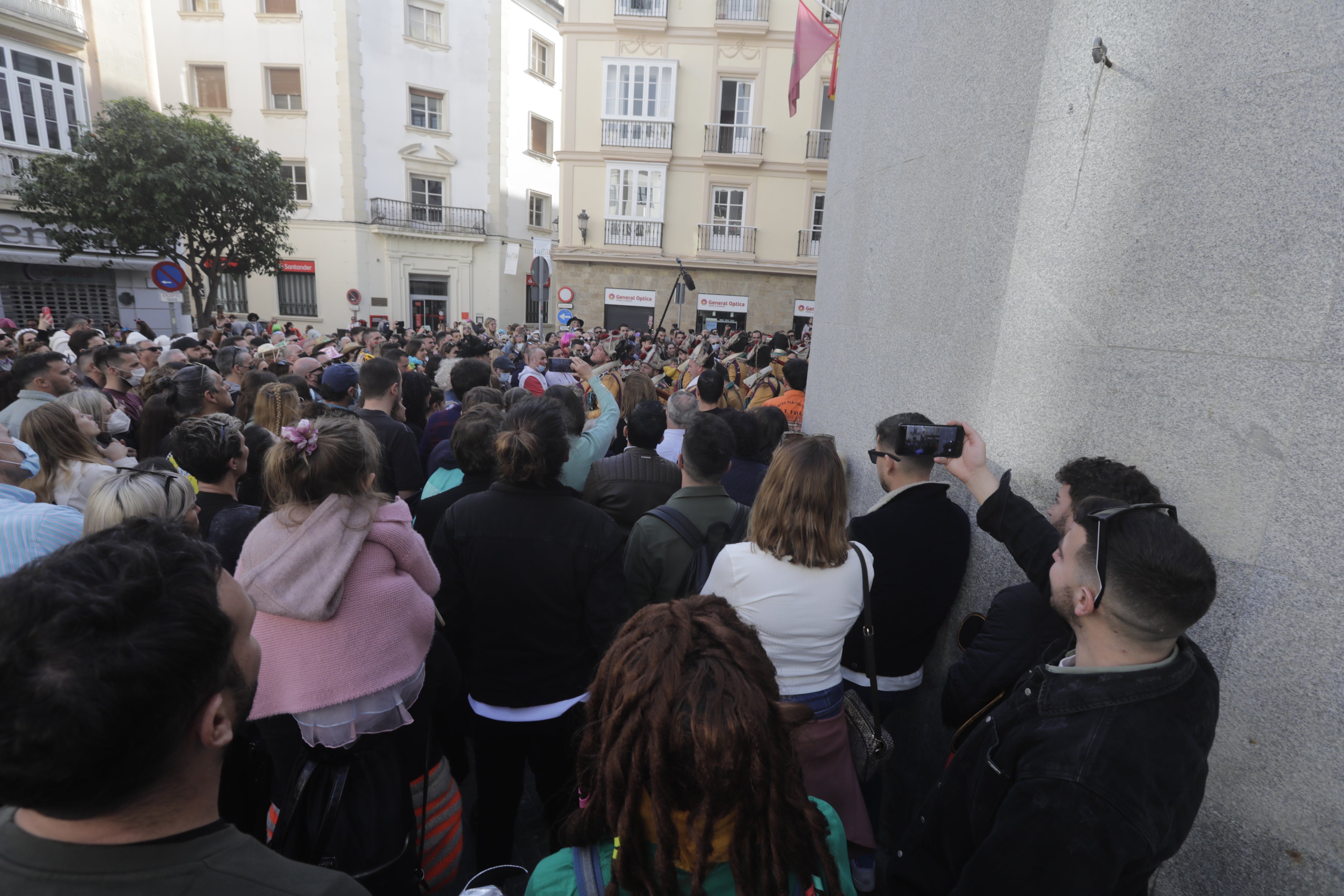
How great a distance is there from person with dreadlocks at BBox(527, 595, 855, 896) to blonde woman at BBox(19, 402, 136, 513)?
2980mm

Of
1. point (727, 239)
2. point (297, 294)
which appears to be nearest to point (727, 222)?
point (727, 239)

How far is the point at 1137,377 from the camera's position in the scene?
2348 mm

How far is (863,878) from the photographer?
2.71 m

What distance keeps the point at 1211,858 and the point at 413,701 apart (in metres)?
2.61

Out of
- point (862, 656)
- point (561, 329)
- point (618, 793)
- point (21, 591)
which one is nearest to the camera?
point (21, 591)

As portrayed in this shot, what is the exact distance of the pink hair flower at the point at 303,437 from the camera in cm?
214

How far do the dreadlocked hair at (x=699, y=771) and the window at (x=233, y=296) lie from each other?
97.8ft

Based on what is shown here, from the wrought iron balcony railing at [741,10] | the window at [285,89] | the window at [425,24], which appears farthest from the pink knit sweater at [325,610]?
the window at [425,24]

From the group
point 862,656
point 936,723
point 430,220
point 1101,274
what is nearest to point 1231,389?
point 1101,274

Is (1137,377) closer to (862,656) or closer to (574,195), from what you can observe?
(862,656)

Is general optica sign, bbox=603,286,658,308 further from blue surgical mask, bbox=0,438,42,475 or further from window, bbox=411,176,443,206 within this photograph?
blue surgical mask, bbox=0,438,42,475

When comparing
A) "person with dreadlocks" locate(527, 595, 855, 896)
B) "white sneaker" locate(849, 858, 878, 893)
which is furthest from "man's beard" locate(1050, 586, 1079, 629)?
"white sneaker" locate(849, 858, 878, 893)

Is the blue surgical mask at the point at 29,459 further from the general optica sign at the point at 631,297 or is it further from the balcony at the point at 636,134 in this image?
the balcony at the point at 636,134

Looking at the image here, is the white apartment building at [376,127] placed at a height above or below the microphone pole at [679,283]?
above
